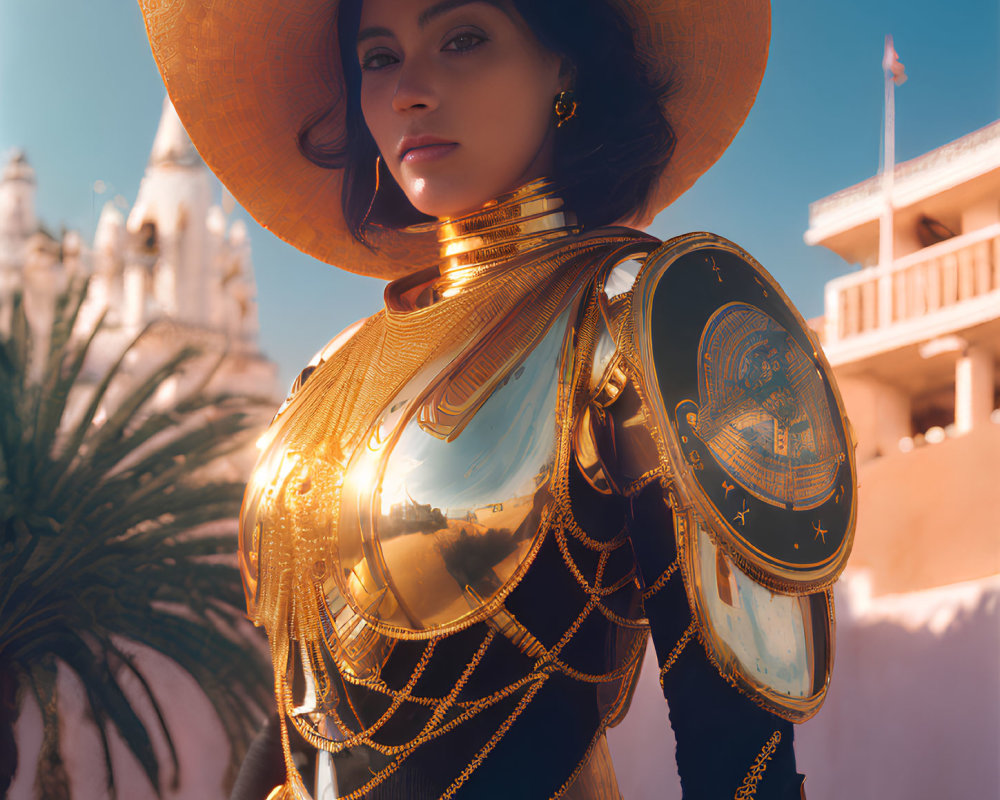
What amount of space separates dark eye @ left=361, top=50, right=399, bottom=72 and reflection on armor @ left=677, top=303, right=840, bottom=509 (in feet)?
2.06

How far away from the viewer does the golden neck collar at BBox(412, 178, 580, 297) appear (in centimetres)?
139

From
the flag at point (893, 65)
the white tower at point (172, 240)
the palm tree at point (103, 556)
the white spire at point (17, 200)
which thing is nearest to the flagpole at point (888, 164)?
the flag at point (893, 65)

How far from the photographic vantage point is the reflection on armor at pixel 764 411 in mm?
1065

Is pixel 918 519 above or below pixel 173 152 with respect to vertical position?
below

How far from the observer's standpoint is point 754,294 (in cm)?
119

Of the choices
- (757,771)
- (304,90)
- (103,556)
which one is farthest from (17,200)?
(757,771)

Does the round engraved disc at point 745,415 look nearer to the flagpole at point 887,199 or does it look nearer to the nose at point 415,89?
the nose at point 415,89

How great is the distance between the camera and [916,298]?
4.82 meters

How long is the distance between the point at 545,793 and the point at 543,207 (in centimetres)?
76

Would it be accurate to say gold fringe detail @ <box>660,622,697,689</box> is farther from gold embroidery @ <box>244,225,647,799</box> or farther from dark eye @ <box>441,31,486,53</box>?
dark eye @ <box>441,31,486,53</box>

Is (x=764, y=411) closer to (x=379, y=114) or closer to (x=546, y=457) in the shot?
(x=546, y=457)

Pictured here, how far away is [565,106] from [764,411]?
543mm

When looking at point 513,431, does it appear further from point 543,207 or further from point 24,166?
point 24,166

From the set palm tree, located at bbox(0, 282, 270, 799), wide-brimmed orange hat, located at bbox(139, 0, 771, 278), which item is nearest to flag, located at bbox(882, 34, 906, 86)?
wide-brimmed orange hat, located at bbox(139, 0, 771, 278)
